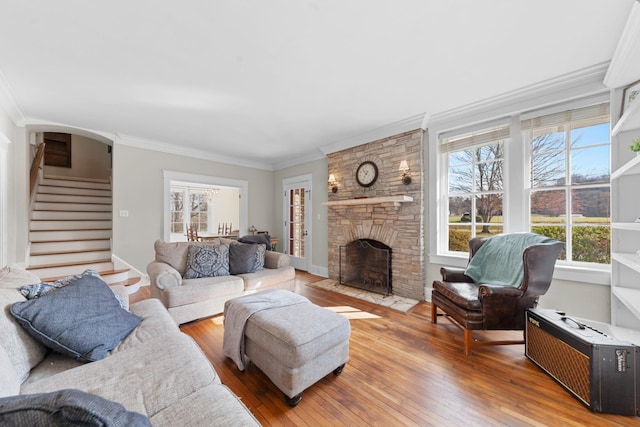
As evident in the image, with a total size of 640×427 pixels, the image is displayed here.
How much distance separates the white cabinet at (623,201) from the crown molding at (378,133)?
5.52 ft

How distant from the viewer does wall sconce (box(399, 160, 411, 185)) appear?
3.51 m

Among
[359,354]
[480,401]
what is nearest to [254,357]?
[359,354]

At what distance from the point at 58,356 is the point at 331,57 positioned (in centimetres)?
265

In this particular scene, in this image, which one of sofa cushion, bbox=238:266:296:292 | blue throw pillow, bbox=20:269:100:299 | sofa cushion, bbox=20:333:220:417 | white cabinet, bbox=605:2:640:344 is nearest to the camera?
sofa cushion, bbox=20:333:220:417

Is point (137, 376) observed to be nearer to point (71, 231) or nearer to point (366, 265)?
point (366, 265)

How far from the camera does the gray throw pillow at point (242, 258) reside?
3236 mm

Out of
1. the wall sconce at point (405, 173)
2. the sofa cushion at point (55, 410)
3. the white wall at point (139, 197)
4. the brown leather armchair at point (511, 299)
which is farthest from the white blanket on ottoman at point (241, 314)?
the white wall at point (139, 197)

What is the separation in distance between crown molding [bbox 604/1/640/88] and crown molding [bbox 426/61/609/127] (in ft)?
0.34

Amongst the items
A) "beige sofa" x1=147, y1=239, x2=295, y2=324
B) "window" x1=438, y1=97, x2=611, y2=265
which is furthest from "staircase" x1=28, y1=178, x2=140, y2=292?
"window" x1=438, y1=97, x2=611, y2=265

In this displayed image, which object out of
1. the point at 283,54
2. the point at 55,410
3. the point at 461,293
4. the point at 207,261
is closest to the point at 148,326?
the point at 55,410

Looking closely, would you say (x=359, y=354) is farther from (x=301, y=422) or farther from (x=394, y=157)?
(x=394, y=157)

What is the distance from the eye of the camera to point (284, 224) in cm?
577

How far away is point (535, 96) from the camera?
104 inches

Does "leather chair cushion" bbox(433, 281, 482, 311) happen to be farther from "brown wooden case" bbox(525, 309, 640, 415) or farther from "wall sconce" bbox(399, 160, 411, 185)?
"wall sconce" bbox(399, 160, 411, 185)
